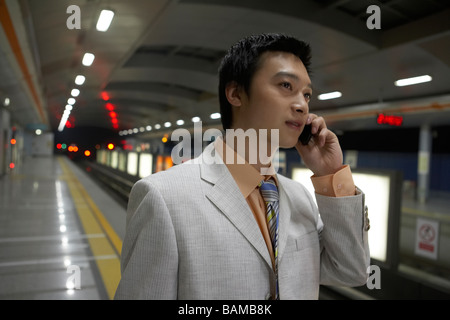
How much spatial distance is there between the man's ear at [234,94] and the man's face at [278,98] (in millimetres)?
44

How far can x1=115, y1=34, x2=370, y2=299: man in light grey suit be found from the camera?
1.12 m

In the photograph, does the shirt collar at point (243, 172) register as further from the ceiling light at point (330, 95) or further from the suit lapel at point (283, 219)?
the ceiling light at point (330, 95)

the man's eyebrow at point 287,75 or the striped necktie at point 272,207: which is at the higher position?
the man's eyebrow at point 287,75

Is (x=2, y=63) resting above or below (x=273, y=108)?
above

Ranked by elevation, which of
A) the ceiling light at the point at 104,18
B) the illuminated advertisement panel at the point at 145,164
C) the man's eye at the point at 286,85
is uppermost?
the ceiling light at the point at 104,18

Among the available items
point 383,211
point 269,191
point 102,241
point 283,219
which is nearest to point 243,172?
point 269,191

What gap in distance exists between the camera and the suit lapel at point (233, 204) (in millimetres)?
1186

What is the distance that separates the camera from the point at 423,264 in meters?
5.33

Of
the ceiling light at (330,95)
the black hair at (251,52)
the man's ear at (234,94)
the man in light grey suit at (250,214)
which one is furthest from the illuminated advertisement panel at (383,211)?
the ceiling light at (330,95)

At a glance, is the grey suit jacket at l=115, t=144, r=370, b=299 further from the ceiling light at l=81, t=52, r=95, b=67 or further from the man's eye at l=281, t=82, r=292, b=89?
the ceiling light at l=81, t=52, r=95, b=67
